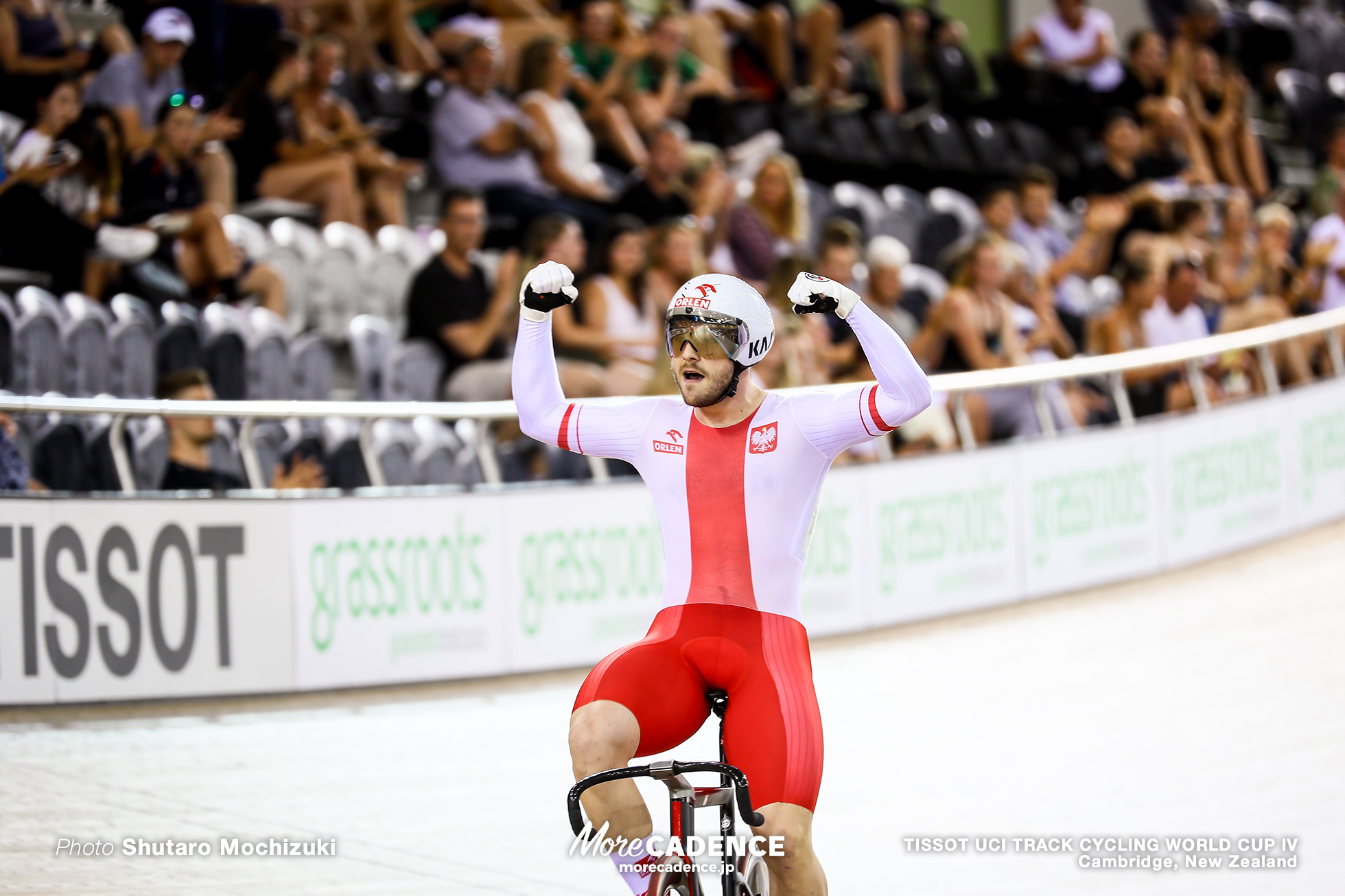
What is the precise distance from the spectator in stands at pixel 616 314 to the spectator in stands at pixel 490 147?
92 centimetres

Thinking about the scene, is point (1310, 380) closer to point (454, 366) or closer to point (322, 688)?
point (454, 366)

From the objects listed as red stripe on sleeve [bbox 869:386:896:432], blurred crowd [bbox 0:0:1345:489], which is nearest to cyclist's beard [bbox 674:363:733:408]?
red stripe on sleeve [bbox 869:386:896:432]

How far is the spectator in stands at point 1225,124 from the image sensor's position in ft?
50.0

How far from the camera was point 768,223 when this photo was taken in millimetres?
10586

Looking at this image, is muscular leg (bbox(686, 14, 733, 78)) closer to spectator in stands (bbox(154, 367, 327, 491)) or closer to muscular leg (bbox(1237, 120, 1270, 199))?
muscular leg (bbox(1237, 120, 1270, 199))

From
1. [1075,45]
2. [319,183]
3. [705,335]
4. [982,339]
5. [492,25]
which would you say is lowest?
[705,335]

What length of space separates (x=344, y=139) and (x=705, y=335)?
5985 millimetres

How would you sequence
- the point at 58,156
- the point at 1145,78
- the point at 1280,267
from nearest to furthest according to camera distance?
1. the point at 58,156
2. the point at 1280,267
3. the point at 1145,78

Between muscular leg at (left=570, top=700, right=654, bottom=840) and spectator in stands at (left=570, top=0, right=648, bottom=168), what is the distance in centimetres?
760

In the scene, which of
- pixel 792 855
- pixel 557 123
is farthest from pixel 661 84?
pixel 792 855

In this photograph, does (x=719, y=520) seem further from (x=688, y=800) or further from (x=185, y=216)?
(x=185, y=216)

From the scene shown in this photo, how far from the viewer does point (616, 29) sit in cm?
1152

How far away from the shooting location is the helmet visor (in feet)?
12.9

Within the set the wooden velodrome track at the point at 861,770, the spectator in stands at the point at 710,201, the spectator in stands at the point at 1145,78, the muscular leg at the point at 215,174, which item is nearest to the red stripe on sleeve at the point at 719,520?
the wooden velodrome track at the point at 861,770
